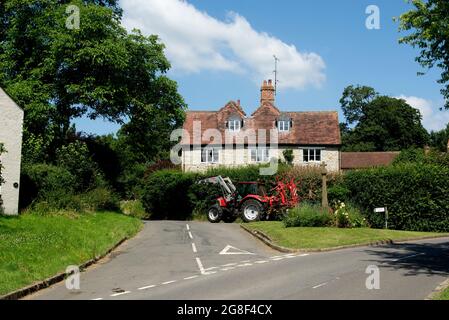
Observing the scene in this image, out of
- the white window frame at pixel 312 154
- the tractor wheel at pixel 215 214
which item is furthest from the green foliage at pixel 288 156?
the tractor wheel at pixel 215 214

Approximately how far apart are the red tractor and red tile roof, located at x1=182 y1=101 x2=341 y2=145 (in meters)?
18.4

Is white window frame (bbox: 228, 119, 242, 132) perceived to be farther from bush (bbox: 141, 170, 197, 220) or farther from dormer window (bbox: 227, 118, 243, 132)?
bush (bbox: 141, 170, 197, 220)

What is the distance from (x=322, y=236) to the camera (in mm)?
23344

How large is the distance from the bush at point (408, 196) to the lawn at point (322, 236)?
3639mm

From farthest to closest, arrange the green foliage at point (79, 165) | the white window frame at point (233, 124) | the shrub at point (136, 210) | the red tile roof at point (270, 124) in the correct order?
the white window frame at point (233, 124) → the red tile roof at point (270, 124) → the shrub at point (136, 210) → the green foliage at point (79, 165)

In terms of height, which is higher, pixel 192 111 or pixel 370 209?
pixel 192 111

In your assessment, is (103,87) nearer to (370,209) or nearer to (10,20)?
(10,20)

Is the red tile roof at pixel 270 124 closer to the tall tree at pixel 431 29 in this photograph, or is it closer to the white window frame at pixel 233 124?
the white window frame at pixel 233 124

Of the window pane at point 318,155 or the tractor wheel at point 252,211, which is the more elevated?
the window pane at point 318,155

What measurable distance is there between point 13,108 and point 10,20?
560 inches

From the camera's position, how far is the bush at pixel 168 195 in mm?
42125

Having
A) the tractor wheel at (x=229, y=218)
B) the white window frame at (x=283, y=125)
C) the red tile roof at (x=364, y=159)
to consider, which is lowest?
the tractor wheel at (x=229, y=218)

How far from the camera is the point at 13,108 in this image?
25297 millimetres
